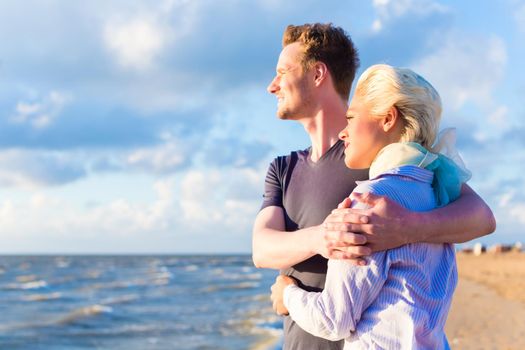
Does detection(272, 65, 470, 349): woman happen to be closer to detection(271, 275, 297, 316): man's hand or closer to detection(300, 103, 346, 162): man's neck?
detection(271, 275, 297, 316): man's hand

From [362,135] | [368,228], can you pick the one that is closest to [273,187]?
[362,135]

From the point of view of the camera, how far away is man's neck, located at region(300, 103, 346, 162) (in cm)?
329

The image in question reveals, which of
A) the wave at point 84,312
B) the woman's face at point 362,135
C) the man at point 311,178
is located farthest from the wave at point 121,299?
the woman's face at point 362,135

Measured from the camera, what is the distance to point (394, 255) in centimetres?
238

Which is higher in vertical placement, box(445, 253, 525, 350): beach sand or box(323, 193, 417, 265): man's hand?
box(323, 193, 417, 265): man's hand

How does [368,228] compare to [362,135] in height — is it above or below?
below

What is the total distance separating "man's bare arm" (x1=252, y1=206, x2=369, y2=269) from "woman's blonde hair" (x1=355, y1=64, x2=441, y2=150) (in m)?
0.46

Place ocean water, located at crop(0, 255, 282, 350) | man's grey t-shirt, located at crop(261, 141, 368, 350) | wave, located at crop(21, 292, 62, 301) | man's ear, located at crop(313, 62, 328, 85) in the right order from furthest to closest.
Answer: wave, located at crop(21, 292, 62, 301), ocean water, located at crop(0, 255, 282, 350), man's ear, located at crop(313, 62, 328, 85), man's grey t-shirt, located at crop(261, 141, 368, 350)

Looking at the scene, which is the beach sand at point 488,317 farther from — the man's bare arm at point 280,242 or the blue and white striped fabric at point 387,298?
the blue and white striped fabric at point 387,298

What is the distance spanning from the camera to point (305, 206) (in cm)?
318

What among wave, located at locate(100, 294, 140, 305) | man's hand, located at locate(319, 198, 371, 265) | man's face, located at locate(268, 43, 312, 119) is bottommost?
wave, located at locate(100, 294, 140, 305)

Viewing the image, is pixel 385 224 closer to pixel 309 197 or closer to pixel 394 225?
pixel 394 225

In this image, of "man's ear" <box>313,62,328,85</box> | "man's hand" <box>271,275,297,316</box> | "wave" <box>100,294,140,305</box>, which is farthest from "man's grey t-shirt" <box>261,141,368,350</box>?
"wave" <box>100,294,140,305</box>

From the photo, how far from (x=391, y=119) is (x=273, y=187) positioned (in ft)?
3.20
